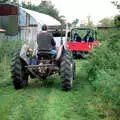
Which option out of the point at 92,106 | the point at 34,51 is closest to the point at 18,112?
the point at 92,106

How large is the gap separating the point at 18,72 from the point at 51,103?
2.15 m

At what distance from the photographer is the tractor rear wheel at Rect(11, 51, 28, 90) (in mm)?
10617

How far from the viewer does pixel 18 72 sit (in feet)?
34.8

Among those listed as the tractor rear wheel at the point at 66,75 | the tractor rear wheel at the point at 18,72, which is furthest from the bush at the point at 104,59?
the tractor rear wheel at the point at 18,72

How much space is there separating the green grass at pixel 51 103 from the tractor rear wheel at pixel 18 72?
0.72 ft

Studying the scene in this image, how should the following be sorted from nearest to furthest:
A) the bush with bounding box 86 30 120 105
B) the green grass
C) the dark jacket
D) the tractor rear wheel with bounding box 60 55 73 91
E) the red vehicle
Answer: the green grass, the bush with bounding box 86 30 120 105, the tractor rear wheel with bounding box 60 55 73 91, the dark jacket, the red vehicle

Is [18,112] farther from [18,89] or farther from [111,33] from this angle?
[111,33]

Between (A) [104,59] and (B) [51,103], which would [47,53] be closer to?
(A) [104,59]

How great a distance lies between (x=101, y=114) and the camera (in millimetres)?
7625

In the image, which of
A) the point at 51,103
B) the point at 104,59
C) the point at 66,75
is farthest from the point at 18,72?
the point at 104,59

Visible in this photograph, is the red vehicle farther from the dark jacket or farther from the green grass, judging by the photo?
the dark jacket

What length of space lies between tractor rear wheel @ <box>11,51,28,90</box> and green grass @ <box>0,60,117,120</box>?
0.22 meters

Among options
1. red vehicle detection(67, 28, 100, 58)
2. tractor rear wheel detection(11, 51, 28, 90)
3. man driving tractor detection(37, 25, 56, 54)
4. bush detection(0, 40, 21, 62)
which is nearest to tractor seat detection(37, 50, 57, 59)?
man driving tractor detection(37, 25, 56, 54)

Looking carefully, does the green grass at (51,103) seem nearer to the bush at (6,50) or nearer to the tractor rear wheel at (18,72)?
the tractor rear wheel at (18,72)
